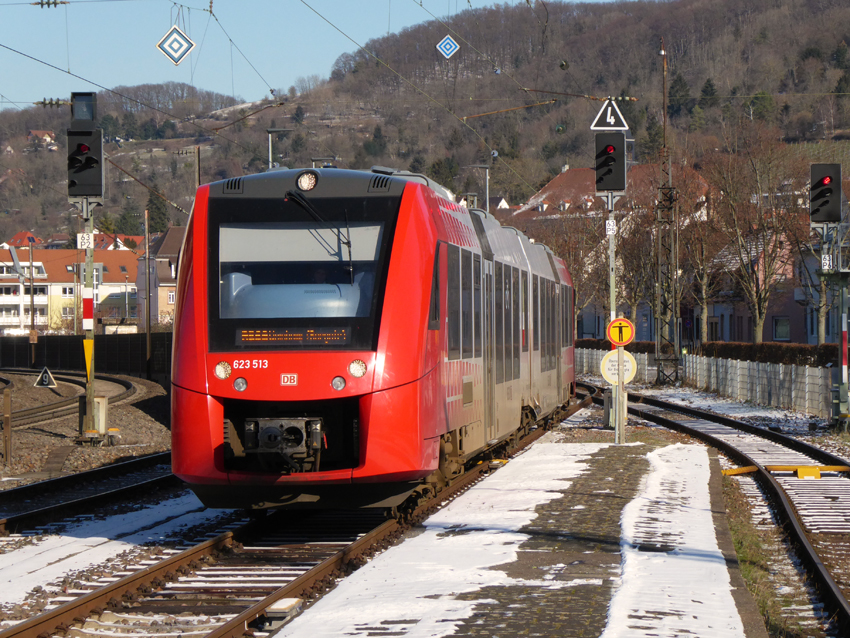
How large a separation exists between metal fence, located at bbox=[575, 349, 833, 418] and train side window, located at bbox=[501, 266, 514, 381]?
12554 millimetres

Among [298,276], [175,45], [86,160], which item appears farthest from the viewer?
[175,45]

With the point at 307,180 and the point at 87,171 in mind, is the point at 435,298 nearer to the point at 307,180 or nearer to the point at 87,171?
the point at 307,180

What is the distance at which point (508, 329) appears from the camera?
15.1 m

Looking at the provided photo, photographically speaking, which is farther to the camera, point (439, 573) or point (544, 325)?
point (544, 325)

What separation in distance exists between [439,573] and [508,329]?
7293mm

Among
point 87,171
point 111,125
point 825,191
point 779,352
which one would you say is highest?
point 111,125

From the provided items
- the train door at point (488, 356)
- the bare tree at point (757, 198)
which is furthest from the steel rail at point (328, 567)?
the bare tree at point (757, 198)

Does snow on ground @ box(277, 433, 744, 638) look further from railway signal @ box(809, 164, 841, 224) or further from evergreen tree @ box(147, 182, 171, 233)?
evergreen tree @ box(147, 182, 171, 233)

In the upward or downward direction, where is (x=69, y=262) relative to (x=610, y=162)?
upward

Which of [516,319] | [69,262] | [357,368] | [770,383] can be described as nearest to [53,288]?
[69,262]

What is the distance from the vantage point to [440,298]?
1037cm

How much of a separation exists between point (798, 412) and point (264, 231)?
21977 mm

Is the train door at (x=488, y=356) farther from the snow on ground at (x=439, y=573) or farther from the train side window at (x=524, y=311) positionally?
the train side window at (x=524, y=311)

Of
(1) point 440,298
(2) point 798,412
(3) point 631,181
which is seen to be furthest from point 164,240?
(1) point 440,298
